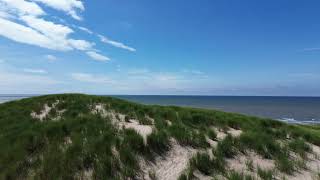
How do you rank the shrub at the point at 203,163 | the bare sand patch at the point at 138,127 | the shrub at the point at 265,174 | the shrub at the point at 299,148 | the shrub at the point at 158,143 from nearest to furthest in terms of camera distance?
the shrub at the point at 265,174 < the shrub at the point at 203,163 < the shrub at the point at 158,143 < the shrub at the point at 299,148 < the bare sand patch at the point at 138,127

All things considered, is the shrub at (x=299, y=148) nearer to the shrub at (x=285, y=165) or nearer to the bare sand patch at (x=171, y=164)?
the shrub at (x=285, y=165)

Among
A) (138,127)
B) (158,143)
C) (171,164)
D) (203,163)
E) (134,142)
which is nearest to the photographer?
(203,163)

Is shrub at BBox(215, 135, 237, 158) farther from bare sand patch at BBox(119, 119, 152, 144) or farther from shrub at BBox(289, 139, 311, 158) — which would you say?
bare sand patch at BBox(119, 119, 152, 144)

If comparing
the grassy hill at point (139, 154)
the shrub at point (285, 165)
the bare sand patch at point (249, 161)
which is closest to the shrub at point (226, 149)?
the grassy hill at point (139, 154)

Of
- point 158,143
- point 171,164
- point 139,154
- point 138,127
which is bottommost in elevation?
point 171,164

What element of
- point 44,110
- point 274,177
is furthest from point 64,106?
point 274,177

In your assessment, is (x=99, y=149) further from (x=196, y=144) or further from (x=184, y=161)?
(x=196, y=144)

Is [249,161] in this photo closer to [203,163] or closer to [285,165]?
[285,165]

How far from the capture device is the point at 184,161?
772cm

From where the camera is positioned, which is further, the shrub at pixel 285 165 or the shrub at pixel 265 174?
the shrub at pixel 285 165

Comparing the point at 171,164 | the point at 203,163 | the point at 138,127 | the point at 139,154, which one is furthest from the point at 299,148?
the point at 138,127

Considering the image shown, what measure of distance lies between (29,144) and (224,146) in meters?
6.66

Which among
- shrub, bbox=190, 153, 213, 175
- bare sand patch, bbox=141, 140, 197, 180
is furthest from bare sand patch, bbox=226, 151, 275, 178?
bare sand patch, bbox=141, 140, 197, 180

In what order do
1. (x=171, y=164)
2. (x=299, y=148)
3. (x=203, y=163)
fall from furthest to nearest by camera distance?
1. (x=299, y=148)
2. (x=171, y=164)
3. (x=203, y=163)
